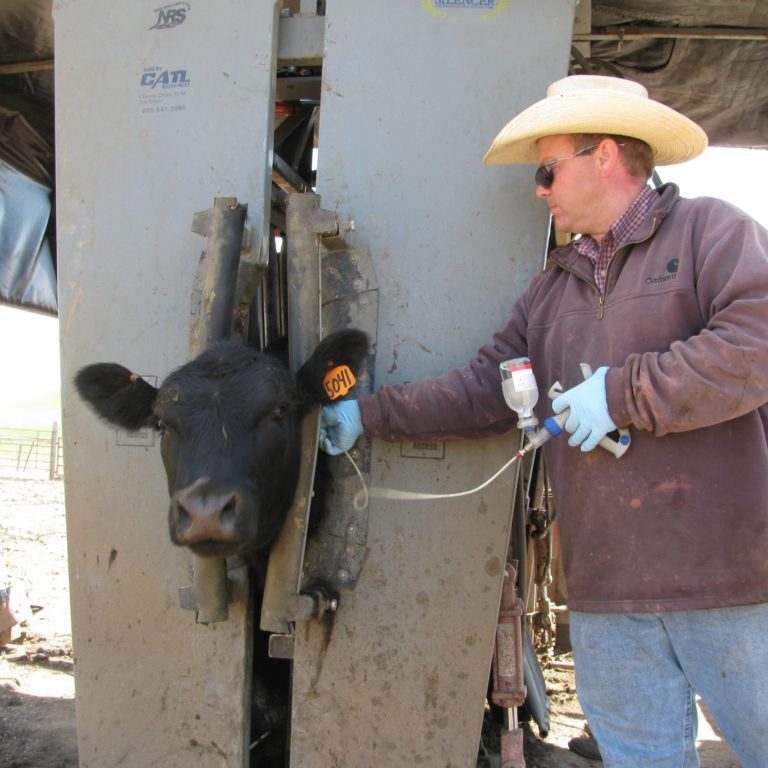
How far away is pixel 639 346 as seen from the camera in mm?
2234

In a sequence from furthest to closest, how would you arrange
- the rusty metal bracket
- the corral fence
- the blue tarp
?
1. the corral fence
2. the blue tarp
3. the rusty metal bracket

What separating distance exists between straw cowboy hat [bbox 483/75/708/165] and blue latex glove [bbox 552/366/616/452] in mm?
812

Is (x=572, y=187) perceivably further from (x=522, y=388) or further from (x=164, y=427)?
(x=164, y=427)

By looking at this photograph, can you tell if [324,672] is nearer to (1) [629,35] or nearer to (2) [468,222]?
(2) [468,222]

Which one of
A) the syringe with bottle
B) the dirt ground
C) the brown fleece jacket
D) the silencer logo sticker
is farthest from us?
the dirt ground

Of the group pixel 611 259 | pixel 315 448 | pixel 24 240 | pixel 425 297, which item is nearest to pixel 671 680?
pixel 611 259

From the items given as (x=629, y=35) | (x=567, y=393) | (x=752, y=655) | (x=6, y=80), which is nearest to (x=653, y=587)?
(x=752, y=655)

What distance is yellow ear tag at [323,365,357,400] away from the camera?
2811 millimetres

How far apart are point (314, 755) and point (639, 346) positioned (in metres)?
1.95

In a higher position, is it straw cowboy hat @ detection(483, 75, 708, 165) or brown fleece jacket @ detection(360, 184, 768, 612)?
straw cowboy hat @ detection(483, 75, 708, 165)

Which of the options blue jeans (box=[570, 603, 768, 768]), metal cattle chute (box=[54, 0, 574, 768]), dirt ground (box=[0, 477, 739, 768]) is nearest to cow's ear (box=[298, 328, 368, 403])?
metal cattle chute (box=[54, 0, 574, 768])

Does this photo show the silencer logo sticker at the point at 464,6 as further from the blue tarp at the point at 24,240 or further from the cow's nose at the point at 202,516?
the blue tarp at the point at 24,240

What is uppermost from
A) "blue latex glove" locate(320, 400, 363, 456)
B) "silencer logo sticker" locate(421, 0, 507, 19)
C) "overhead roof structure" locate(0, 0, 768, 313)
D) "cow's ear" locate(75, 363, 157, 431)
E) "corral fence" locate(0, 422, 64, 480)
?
"overhead roof structure" locate(0, 0, 768, 313)

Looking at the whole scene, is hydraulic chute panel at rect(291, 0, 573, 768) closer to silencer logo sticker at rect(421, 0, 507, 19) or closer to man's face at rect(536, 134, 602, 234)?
silencer logo sticker at rect(421, 0, 507, 19)
